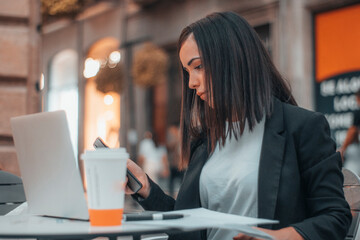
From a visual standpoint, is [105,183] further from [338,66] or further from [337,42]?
[337,42]

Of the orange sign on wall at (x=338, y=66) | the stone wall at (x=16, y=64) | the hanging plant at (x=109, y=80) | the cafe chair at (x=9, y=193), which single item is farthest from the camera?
the hanging plant at (x=109, y=80)

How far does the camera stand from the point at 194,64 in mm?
1762

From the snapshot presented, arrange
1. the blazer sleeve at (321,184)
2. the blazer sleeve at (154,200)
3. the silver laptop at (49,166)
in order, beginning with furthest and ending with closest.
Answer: the blazer sleeve at (154,200) → the blazer sleeve at (321,184) → the silver laptop at (49,166)

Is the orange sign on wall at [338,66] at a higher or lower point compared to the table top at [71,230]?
higher

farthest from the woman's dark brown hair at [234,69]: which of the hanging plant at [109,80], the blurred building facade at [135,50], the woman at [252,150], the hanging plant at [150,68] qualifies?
the hanging plant at [109,80]

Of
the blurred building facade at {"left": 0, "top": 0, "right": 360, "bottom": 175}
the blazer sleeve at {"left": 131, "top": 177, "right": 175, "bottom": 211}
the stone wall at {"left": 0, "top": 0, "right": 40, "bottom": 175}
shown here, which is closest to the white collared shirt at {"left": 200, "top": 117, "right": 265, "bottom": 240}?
the blazer sleeve at {"left": 131, "top": 177, "right": 175, "bottom": 211}

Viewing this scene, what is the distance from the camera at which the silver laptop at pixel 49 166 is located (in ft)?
4.58

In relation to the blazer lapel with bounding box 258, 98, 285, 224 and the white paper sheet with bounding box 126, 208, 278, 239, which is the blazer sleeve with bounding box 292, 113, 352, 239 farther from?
the white paper sheet with bounding box 126, 208, 278, 239

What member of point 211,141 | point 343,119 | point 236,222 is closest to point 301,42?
point 343,119

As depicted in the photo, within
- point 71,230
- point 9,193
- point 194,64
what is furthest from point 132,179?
point 9,193

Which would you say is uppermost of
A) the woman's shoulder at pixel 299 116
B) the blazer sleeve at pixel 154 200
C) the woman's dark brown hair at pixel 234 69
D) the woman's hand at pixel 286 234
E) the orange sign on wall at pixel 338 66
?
the orange sign on wall at pixel 338 66

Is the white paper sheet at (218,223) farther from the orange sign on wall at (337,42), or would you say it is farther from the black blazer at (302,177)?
the orange sign on wall at (337,42)

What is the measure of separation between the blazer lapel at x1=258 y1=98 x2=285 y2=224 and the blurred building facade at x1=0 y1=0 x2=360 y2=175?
7100 millimetres

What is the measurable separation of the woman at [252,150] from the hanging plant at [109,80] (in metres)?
10.6
